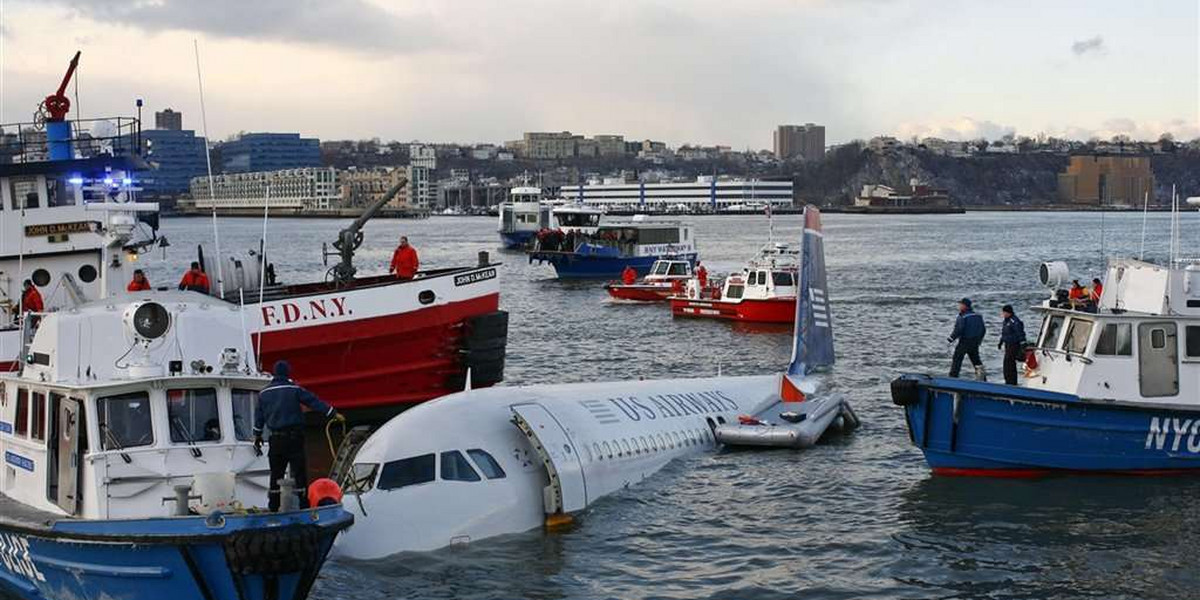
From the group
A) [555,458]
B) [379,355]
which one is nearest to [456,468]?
[555,458]

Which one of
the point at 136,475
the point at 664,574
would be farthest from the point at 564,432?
the point at 136,475

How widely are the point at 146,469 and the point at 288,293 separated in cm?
1618

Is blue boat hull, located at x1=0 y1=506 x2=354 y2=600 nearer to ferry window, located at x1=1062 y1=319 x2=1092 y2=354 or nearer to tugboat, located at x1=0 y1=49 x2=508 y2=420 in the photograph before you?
tugboat, located at x1=0 y1=49 x2=508 y2=420

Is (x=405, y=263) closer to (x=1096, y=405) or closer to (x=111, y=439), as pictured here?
(x=1096, y=405)

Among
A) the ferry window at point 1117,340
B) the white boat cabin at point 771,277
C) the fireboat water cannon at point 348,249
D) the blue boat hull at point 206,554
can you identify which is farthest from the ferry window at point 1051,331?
the white boat cabin at point 771,277

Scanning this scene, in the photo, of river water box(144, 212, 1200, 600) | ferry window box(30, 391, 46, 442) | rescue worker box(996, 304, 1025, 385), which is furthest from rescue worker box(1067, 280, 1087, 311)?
ferry window box(30, 391, 46, 442)

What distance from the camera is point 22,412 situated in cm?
1728

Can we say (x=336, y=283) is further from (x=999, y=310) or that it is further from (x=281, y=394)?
(x=999, y=310)

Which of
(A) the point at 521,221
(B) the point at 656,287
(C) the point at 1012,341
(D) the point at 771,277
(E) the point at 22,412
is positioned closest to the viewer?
(E) the point at 22,412

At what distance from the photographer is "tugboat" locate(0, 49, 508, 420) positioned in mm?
29406

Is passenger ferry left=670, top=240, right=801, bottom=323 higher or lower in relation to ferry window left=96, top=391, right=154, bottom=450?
lower

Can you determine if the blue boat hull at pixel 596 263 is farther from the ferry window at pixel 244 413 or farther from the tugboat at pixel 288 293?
the ferry window at pixel 244 413

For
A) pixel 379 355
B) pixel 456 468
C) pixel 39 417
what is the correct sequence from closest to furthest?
pixel 39 417, pixel 456 468, pixel 379 355

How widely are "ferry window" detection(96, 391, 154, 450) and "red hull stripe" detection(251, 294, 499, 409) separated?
1367 centimetres
